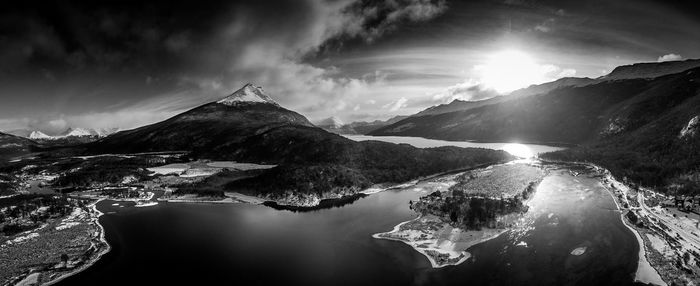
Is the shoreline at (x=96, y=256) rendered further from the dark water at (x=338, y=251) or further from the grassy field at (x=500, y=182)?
the grassy field at (x=500, y=182)

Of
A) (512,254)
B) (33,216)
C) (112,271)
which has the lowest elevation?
(512,254)

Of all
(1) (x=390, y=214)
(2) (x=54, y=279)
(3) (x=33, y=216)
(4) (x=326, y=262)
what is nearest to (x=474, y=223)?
(1) (x=390, y=214)

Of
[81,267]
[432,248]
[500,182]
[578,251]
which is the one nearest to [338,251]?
[432,248]

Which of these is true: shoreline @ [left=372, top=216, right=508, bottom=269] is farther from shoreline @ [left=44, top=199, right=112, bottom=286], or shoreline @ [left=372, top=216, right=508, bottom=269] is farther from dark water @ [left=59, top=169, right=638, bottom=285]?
shoreline @ [left=44, top=199, right=112, bottom=286]

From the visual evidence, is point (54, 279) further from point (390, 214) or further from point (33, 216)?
point (390, 214)

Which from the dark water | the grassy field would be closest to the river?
the dark water

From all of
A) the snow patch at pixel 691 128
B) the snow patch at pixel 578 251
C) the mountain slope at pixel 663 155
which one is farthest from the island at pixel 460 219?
the snow patch at pixel 691 128

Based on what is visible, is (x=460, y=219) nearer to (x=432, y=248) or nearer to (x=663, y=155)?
(x=432, y=248)
